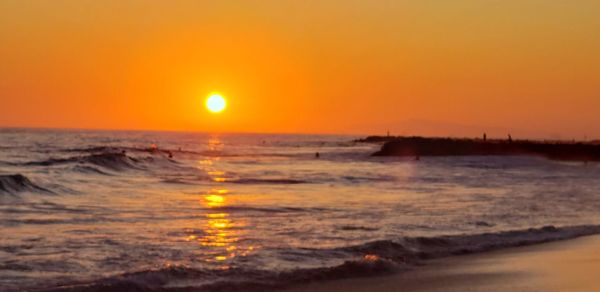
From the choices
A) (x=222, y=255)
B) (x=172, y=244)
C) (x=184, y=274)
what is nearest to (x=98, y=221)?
(x=172, y=244)

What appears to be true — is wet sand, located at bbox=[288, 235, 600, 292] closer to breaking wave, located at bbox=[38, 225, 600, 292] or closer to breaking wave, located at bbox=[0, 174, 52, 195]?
breaking wave, located at bbox=[38, 225, 600, 292]

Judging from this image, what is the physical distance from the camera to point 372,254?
1373 cm

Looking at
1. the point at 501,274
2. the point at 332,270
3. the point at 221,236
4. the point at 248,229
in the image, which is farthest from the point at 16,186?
the point at 501,274

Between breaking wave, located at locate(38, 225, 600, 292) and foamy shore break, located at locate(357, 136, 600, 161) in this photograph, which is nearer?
breaking wave, located at locate(38, 225, 600, 292)

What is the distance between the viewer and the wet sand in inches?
428

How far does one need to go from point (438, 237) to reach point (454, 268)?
286 centimetres

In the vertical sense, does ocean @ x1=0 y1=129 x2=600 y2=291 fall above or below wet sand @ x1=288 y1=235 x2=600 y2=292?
above

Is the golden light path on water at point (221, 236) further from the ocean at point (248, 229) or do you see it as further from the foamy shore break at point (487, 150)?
the foamy shore break at point (487, 150)

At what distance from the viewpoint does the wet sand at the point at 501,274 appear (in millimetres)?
10875

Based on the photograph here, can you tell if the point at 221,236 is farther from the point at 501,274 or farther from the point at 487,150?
the point at 487,150

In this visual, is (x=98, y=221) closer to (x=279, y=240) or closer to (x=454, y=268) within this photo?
(x=279, y=240)

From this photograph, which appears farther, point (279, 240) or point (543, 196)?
point (543, 196)

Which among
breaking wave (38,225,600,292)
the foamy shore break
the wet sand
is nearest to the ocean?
breaking wave (38,225,600,292)

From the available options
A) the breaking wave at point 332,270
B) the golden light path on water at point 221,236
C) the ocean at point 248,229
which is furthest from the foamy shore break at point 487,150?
the breaking wave at point 332,270
